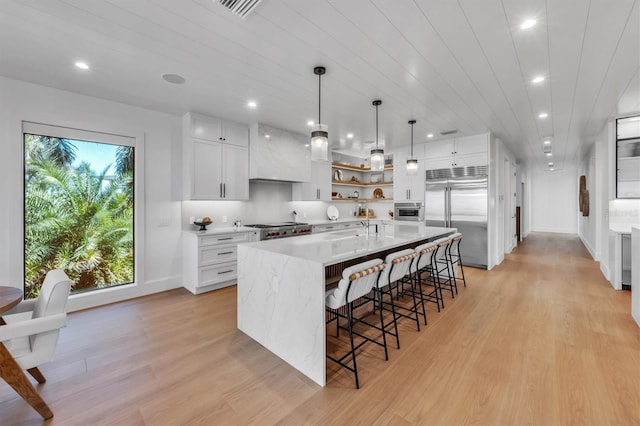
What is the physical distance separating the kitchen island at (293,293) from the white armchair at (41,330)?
1336 mm

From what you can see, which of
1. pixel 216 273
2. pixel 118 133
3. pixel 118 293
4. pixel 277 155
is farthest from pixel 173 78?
pixel 118 293

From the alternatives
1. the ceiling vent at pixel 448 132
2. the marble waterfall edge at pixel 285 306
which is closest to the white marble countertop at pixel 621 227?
the ceiling vent at pixel 448 132

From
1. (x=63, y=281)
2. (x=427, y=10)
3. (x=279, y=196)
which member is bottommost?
(x=63, y=281)

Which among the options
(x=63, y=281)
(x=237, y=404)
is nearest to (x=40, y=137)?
(x=63, y=281)

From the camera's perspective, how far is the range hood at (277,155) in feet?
15.7

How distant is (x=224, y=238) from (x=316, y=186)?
2412 mm

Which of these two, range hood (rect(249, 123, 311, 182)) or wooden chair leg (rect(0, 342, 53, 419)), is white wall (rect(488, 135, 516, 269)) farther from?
wooden chair leg (rect(0, 342, 53, 419))

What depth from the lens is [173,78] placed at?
3039 mm

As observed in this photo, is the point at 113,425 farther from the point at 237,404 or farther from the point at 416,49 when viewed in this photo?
the point at 416,49

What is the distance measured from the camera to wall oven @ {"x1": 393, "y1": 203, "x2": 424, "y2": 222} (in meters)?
6.09

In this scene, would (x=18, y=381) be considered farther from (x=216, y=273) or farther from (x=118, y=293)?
(x=216, y=273)

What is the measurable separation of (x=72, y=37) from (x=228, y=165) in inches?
96.1

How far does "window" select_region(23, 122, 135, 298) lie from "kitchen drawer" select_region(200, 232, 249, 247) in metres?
1.01

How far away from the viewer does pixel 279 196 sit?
5723mm
